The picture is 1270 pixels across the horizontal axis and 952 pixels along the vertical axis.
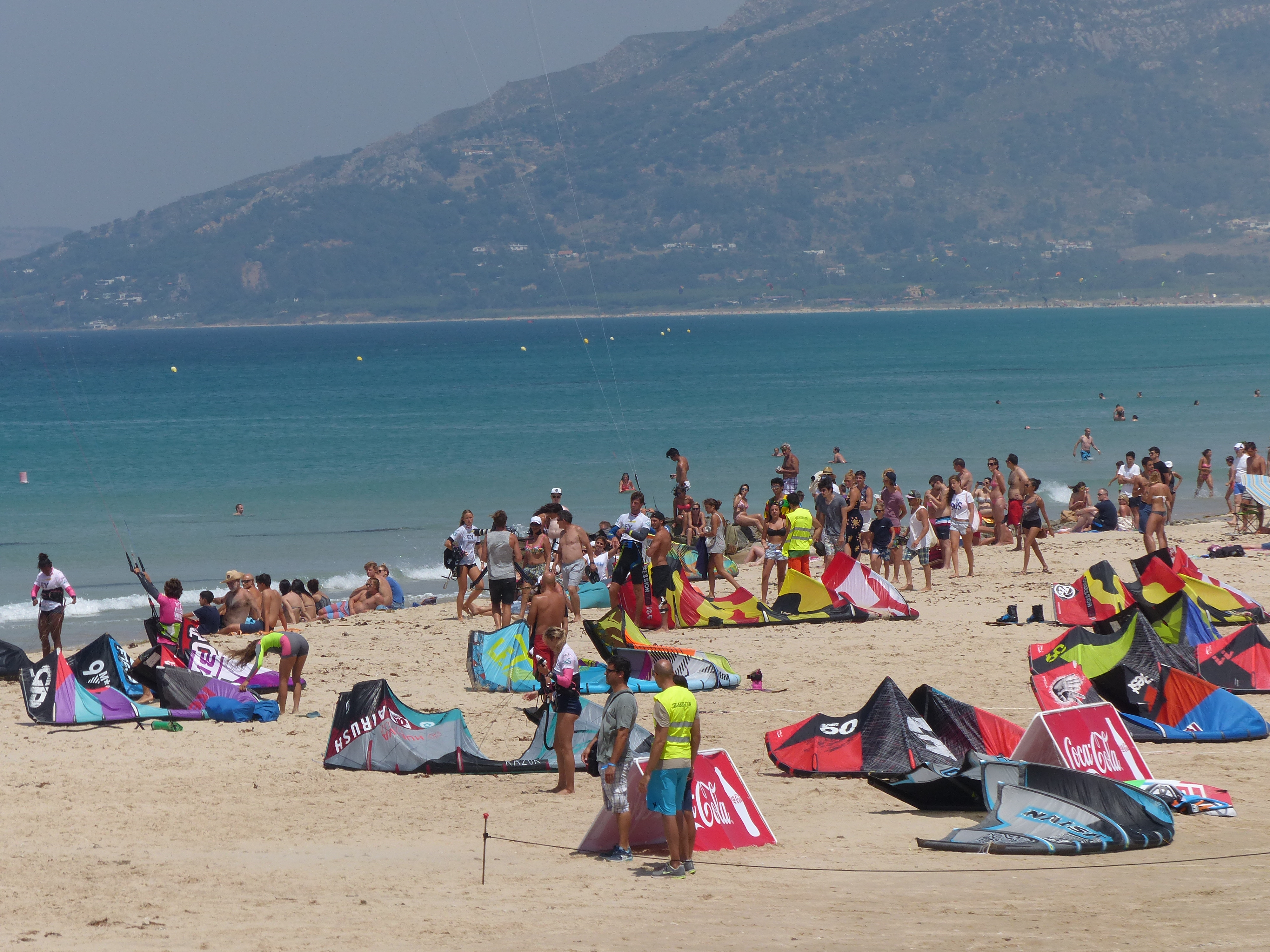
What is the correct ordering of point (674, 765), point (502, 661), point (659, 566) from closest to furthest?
point (674, 765) → point (502, 661) → point (659, 566)

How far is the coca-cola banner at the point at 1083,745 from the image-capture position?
28.0ft

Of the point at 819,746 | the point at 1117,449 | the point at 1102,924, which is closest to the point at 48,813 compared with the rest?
the point at 819,746

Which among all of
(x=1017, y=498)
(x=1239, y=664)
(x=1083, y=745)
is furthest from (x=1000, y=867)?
(x=1017, y=498)

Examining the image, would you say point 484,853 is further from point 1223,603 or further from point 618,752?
point 1223,603

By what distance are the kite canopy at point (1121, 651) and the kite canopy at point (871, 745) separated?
225 centimetres

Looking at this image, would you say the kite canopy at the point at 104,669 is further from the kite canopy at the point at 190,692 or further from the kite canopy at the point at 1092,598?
the kite canopy at the point at 1092,598

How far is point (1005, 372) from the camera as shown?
77938 mm

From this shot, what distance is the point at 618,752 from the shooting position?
7516mm

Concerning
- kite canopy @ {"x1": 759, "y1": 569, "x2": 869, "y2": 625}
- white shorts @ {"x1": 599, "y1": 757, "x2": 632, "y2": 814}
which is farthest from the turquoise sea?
white shorts @ {"x1": 599, "y1": 757, "x2": 632, "y2": 814}

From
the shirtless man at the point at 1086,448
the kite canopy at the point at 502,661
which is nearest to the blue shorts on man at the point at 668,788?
the kite canopy at the point at 502,661

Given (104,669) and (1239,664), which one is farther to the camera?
(104,669)

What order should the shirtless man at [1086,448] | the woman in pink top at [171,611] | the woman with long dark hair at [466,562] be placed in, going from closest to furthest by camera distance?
the woman in pink top at [171,611] → the woman with long dark hair at [466,562] → the shirtless man at [1086,448]

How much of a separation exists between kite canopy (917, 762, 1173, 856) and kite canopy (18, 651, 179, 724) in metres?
6.47

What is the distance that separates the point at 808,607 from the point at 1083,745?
19.7 feet
